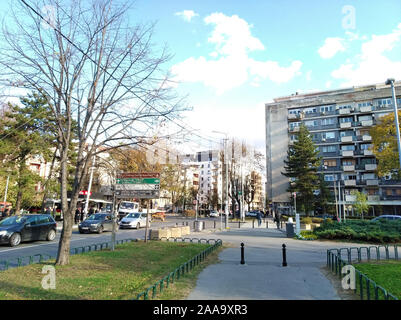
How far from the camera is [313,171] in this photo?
45906 mm

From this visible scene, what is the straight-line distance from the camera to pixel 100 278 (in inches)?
279

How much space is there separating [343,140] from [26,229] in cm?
5189

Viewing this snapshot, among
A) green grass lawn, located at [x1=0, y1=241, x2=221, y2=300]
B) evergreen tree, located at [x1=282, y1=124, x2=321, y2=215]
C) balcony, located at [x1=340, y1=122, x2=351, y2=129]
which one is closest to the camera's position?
green grass lawn, located at [x1=0, y1=241, x2=221, y2=300]

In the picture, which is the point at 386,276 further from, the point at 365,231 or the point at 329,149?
the point at 329,149

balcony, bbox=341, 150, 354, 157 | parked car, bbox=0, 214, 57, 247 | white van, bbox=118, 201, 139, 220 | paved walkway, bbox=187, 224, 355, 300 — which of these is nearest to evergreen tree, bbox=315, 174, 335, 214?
balcony, bbox=341, 150, 354, 157

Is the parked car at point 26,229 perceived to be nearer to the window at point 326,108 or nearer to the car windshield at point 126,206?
the car windshield at point 126,206

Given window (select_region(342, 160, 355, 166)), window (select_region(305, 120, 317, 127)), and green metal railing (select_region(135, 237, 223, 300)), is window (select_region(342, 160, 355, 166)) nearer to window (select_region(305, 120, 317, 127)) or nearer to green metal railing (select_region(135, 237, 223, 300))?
window (select_region(305, 120, 317, 127))

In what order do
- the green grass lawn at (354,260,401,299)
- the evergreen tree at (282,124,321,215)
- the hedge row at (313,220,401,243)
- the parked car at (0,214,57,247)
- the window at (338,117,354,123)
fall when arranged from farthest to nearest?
1. the window at (338,117,354,123)
2. the evergreen tree at (282,124,321,215)
3. the hedge row at (313,220,401,243)
4. the parked car at (0,214,57,247)
5. the green grass lawn at (354,260,401,299)

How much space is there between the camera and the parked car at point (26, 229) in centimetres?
1399

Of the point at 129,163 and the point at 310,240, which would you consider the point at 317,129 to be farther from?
the point at 129,163

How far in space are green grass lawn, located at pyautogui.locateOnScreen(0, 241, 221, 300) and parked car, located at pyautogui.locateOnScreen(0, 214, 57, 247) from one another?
6.15 m

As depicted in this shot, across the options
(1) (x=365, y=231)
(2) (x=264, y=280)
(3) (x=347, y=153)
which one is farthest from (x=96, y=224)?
(3) (x=347, y=153)

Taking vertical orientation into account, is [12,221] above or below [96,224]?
above

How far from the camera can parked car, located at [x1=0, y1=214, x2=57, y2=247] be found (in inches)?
551
